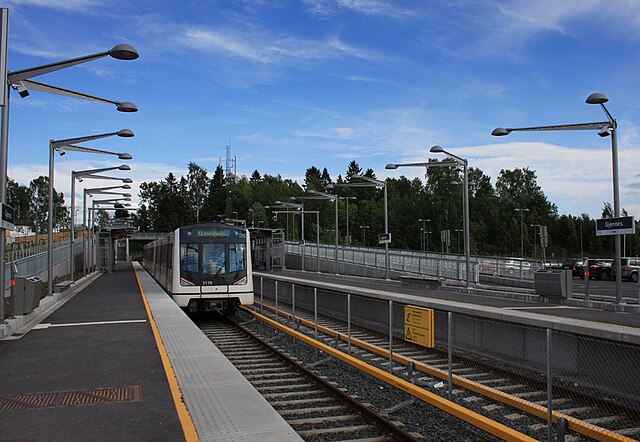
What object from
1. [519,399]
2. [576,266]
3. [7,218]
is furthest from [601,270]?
[7,218]

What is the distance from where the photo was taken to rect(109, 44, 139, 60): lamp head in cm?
1223

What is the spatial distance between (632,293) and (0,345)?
27.9 metres

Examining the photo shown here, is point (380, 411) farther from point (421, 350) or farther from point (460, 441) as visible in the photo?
point (421, 350)

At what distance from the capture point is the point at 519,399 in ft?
26.7

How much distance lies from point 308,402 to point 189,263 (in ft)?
36.4

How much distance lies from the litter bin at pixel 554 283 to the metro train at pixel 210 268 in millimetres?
10048

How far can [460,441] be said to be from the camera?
7.17 m

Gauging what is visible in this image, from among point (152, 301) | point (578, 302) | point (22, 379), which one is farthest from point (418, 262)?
point (22, 379)

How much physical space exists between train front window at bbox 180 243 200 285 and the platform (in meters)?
4.58

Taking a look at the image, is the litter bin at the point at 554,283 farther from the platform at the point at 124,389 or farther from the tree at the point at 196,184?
the tree at the point at 196,184

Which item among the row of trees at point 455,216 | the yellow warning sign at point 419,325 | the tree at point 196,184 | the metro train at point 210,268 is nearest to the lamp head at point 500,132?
the metro train at point 210,268

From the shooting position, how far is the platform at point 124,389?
6.16m

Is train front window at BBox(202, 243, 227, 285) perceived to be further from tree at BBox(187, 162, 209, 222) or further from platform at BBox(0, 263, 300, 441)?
tree at BBox(187, 162, 209, 222)

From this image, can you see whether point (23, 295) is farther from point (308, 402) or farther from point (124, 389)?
point (308, 402)
